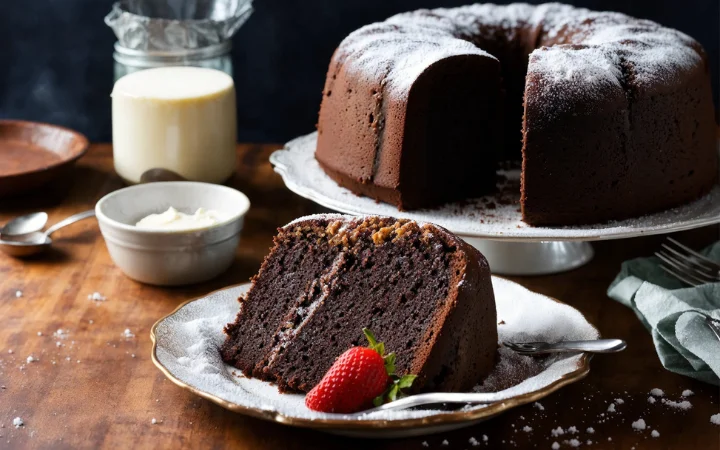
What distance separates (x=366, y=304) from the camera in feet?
5.35

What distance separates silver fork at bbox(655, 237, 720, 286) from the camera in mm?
1990

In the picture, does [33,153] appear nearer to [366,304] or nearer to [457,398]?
[366,304]

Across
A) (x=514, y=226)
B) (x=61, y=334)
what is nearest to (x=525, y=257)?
(x=514, y=226)

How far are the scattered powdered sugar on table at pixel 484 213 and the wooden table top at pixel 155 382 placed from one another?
0.14 meters

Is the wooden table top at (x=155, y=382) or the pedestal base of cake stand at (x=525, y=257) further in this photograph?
the pedestal base of cake stand at (x=525, y=257)

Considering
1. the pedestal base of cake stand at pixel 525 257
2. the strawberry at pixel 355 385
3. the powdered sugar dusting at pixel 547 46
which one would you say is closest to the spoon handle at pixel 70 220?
the powdered sugar dusting at pixel 547 46

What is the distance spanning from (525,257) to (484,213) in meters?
0.14

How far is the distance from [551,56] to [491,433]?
39.9 inches

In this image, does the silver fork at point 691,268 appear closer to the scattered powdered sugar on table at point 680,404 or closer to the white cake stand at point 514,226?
the white cake stand at point 514,226

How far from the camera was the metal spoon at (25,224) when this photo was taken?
2.30m

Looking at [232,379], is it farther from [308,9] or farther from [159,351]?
[308,9]

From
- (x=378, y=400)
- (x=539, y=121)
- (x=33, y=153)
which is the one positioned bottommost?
(x=33, y=153)

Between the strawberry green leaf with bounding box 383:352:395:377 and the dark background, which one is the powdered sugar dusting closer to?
the dark background

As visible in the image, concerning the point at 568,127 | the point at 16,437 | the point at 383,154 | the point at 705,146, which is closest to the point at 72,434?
the point at 16,437
